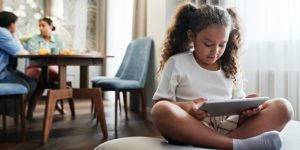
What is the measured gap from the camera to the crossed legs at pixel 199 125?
1104 mm

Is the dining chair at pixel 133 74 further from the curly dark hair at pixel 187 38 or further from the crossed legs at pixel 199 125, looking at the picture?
the crossed legs at pixel 199 125

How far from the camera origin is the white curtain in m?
1.91

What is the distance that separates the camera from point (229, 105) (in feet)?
3.57

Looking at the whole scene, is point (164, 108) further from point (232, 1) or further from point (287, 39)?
point (232, 1)

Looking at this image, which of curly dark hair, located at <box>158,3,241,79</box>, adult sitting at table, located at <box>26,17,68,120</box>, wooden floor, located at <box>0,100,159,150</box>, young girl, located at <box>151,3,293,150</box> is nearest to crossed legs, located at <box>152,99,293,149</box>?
young girl, located at <box>151,3,293,150</box>

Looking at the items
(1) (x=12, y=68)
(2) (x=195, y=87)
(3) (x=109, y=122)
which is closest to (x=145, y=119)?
(3) (x=109, y=122)

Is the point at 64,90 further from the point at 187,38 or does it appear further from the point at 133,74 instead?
the point at 187,38

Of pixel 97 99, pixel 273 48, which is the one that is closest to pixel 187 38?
pixel 273 48

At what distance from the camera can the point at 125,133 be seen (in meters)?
2.54

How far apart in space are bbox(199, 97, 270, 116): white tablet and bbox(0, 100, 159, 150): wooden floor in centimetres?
121

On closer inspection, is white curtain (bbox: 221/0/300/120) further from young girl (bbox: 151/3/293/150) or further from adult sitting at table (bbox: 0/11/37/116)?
adult sitting at table (bbox: 0/11/37/116)

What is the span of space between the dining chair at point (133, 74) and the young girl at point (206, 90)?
4.19 ft

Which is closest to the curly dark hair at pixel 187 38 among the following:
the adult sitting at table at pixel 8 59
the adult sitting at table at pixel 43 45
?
the adult sitting at table at pixel 8 59

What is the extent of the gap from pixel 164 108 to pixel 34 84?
2214 millimetres
